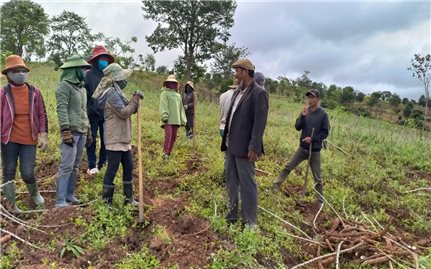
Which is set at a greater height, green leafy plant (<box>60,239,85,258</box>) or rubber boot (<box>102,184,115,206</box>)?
rubber boot (<box>102,184,115,206</box>)

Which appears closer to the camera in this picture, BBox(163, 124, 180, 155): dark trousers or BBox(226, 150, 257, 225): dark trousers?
BBox(226, 150, 257, 225): dark trousers

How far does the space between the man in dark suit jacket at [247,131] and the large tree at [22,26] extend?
25234mm

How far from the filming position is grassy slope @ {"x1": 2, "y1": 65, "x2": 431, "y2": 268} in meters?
3.86

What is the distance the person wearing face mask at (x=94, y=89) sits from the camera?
495 cm

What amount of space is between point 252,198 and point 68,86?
2504 millimetres

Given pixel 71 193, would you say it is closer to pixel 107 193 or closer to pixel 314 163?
pixel 107 193

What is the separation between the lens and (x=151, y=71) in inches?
1374

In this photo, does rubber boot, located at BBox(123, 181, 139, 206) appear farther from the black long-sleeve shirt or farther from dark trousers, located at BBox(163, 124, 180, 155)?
the black long-sleeve shirt

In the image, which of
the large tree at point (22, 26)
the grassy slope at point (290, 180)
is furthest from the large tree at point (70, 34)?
the grassy slope at point (290, 180)

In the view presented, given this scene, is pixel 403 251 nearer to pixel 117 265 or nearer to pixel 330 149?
pixel 117 265

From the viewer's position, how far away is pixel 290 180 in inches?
260

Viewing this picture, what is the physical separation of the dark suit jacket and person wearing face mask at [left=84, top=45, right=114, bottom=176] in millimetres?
1875

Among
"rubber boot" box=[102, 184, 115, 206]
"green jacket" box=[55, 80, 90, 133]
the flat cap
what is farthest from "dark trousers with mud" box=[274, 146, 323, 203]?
"green jacket" box=[55, 80, 90, 133]

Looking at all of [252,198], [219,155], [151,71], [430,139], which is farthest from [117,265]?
[151,71]
